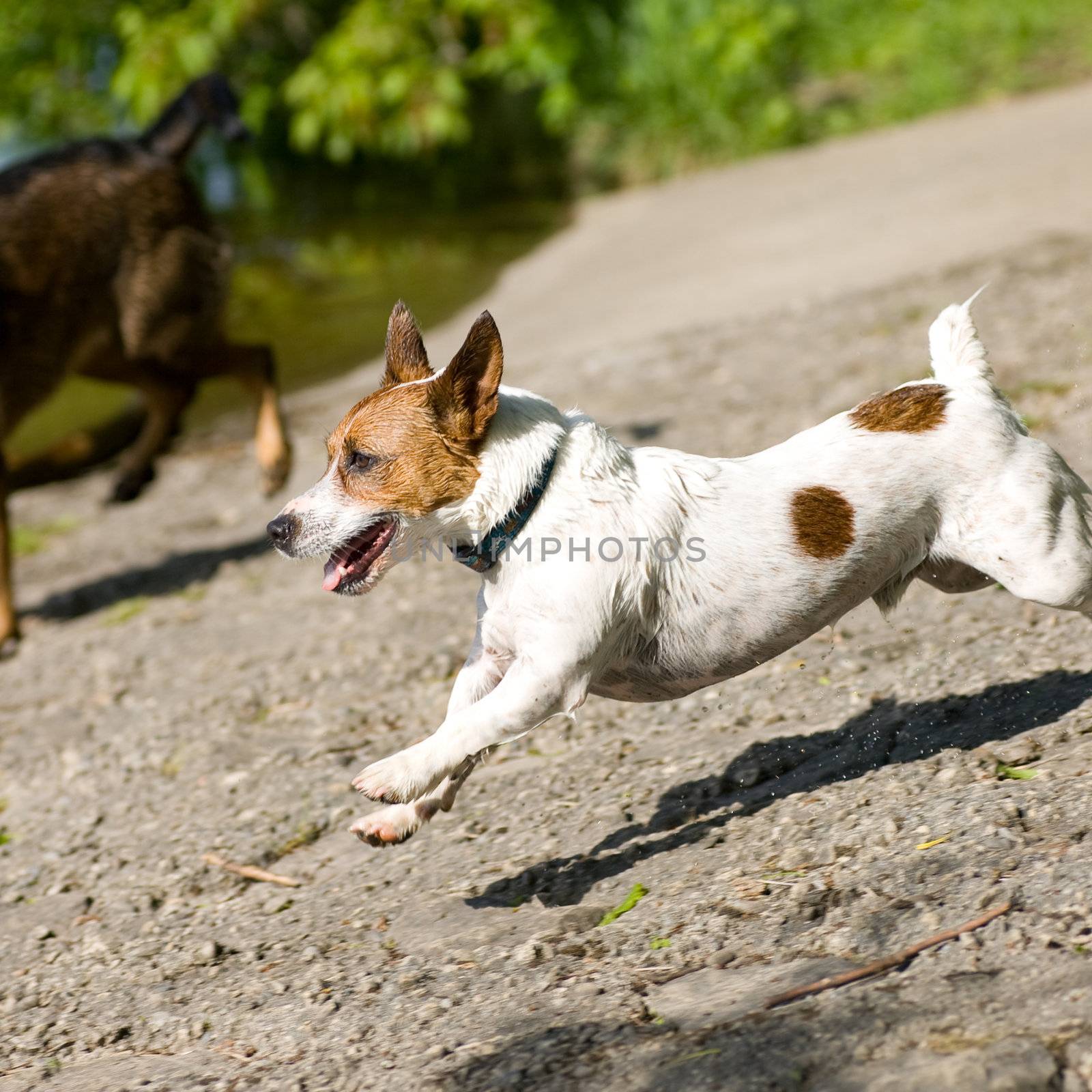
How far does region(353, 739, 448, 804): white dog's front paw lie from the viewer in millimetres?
3230

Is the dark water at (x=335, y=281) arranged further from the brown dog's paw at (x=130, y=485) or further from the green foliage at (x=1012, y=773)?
the green foliage at (x=1012, y=773)

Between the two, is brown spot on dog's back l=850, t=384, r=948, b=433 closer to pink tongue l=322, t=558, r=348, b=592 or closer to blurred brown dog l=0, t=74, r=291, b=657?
pink tongue l=322, t=558, r=348, b=592

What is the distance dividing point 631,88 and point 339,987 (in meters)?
12.5

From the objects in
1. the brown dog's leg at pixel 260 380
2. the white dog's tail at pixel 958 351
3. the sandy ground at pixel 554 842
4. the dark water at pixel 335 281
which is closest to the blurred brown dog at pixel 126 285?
the brown dog's leg at pixel 260 380

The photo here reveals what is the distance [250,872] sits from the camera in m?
4.08

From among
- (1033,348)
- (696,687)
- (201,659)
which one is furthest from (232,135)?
(696,687)

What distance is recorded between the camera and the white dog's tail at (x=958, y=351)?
3662 mm

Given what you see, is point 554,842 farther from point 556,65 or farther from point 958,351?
point 556,65

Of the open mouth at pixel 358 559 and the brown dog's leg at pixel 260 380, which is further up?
the open mouth at pixel 358 559

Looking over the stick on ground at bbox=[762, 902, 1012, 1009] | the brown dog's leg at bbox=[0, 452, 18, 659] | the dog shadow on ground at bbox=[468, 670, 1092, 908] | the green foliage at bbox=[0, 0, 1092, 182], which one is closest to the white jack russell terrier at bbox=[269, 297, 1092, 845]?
the dog shadow on ground at bbox=[468, 670, 1092, 908]

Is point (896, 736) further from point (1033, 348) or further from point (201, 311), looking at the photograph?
point (201, 311)

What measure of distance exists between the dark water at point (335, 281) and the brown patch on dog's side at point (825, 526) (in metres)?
6.55

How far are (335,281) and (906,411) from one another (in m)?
10.2

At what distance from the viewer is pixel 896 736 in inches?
154
